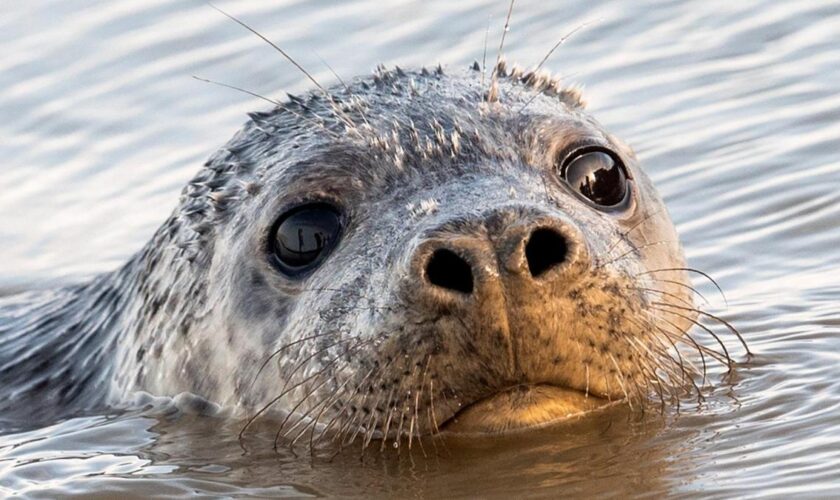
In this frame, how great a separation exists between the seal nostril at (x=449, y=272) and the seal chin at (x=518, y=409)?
44 cm

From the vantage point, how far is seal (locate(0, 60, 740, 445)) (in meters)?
5.72

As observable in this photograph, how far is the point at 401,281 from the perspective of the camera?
5801 mm

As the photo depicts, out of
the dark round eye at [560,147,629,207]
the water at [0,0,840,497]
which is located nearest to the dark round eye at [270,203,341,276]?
the water at [0,0,840,497]

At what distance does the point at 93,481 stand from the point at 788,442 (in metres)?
2.34

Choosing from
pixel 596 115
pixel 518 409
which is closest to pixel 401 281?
pixel 518 409

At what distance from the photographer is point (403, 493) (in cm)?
613

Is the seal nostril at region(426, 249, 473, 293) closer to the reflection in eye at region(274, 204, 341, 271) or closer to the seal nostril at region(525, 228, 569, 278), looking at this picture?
the seal nostril at region(525, 228, 569, 278)

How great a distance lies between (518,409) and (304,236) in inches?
45.1

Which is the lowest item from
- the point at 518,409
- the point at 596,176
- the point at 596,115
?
the point at 518,409

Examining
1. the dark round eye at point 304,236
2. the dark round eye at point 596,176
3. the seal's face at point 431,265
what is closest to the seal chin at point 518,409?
the seal's face at point 431,265

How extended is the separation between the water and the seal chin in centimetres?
10

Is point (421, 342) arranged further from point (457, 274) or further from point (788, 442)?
point (788, 442)

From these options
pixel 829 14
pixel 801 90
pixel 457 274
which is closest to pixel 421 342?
pixel 457 274

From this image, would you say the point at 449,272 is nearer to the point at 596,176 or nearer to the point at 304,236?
the point at 304,236
